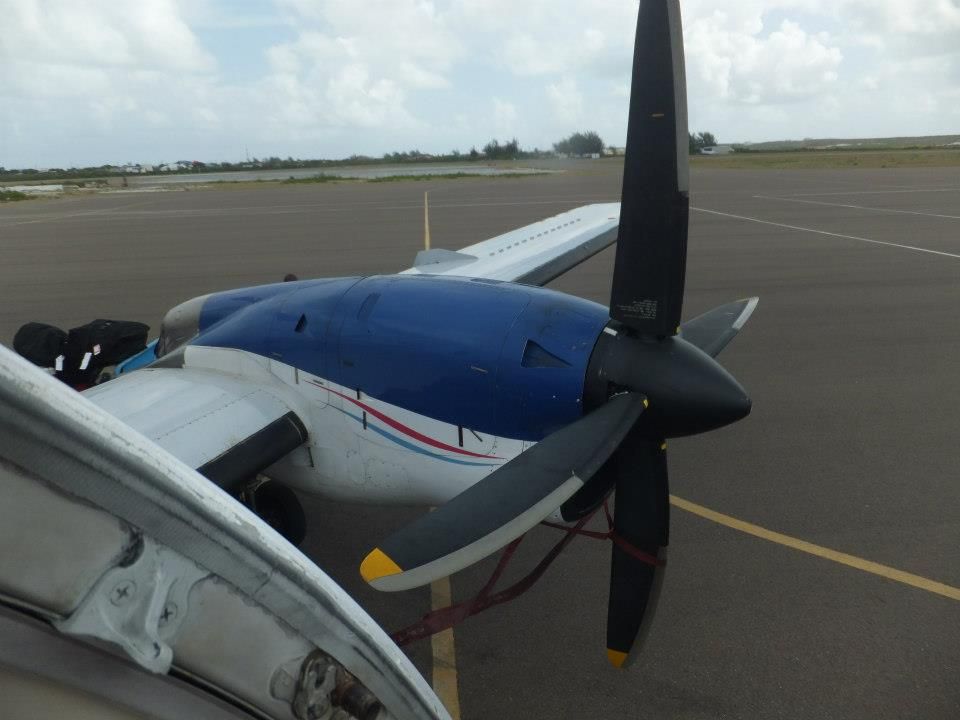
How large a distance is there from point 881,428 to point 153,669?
7.49 metres

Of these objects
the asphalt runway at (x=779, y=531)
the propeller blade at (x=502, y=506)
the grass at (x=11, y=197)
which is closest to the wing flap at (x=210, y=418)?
the asphalt runway at (x=779, y=531)

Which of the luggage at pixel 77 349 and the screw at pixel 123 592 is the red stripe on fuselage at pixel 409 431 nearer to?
the screw at pixel 123 592

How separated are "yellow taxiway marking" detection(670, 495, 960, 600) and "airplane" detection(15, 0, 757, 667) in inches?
60.0

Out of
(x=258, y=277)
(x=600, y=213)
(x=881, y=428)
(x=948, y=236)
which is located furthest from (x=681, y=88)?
(x=948, y=236)

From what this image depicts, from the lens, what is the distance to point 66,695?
3.37 ft

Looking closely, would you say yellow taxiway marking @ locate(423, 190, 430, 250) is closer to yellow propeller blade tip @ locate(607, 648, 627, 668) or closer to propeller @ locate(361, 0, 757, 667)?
propeller @ locate(361, 0, 757, 667)

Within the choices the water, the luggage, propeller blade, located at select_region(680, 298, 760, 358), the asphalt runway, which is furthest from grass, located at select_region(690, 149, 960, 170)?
the luggage

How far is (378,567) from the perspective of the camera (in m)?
2.41

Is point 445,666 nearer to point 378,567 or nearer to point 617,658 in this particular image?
point 617,658

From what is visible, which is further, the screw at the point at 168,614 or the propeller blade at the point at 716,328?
the propeller blade at the point at 716,328

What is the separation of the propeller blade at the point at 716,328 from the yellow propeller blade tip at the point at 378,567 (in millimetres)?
3111

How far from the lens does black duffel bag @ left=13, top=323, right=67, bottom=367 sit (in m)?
6.75

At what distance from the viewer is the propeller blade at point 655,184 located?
3463 mm

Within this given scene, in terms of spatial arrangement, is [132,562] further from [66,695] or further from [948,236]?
[948,236]
